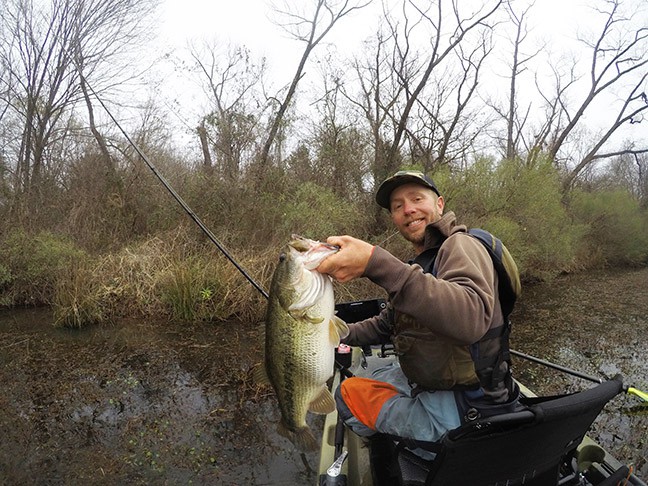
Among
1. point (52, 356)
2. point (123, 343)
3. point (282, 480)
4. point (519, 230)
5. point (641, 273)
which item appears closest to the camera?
point (282, 480)

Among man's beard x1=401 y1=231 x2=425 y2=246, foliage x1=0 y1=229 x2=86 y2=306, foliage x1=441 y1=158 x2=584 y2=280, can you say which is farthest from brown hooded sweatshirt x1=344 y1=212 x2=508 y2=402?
foliage x1=441 y1=158 x2=584 y2=280

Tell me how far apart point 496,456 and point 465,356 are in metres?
0.40

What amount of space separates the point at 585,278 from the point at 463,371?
17143 mm

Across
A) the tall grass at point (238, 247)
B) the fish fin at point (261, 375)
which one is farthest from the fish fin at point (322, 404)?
the tall grass at point (238, 247)

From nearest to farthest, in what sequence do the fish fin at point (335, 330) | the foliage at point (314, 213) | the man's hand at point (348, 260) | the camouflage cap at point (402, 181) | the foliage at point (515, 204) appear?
the man's hand at point (348, 260) → the fish fin at point (335, 330) → the camouflage cap at point (402, 181) → the foliage at point (314, 213) → the foliage at point (515, 204)

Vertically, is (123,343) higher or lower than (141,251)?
lower

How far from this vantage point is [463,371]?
1839mm

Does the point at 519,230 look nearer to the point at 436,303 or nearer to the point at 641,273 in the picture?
the point at 641,273

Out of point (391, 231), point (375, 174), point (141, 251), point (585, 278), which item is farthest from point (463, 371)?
point (585, 278)

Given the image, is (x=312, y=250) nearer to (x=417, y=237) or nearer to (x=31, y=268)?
(x=417, y=237)

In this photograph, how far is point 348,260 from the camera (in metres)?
1.69

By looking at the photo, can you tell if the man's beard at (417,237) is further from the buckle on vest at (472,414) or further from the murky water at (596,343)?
the murky water at (596,343)

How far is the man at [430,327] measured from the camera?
155cm

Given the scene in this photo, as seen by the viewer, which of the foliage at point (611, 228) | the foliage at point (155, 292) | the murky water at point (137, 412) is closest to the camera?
the murky water at point (137, 412)
